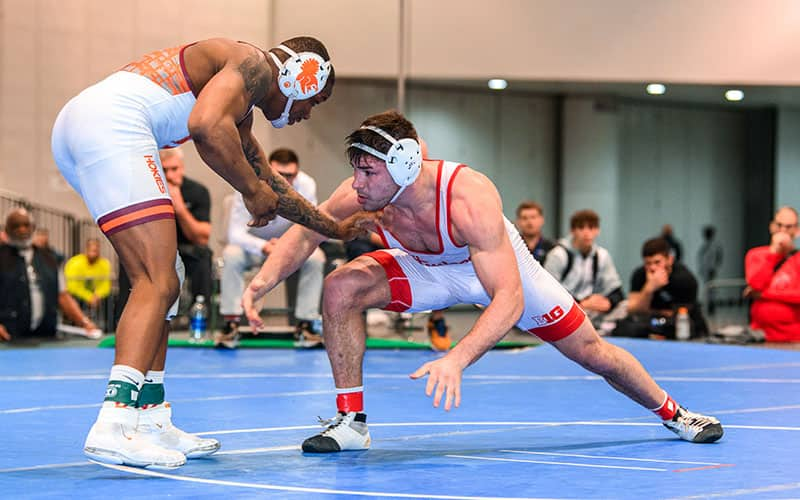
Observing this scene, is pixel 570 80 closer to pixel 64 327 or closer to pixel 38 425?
pixel 64 327

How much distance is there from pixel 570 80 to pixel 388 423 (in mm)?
10895

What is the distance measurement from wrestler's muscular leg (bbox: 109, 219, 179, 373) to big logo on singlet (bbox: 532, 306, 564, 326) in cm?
143

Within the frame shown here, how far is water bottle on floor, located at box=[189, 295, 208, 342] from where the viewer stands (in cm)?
925

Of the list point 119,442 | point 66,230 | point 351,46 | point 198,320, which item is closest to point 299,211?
point 119,442

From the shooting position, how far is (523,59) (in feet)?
50.0

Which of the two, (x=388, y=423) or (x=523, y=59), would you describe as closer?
(x=388, y=423)

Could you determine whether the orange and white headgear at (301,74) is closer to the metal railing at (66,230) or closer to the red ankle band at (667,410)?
the red ankle band at (667,410)

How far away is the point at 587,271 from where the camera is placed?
32.6ft

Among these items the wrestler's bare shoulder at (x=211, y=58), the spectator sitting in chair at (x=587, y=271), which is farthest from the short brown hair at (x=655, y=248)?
the wrestler's bare shoulder at (x=211, y=58)

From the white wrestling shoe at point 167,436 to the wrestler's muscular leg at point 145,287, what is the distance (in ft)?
1.04

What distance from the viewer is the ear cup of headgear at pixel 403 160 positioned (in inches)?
167

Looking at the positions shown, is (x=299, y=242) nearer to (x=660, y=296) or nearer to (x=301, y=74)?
(x=301, y=74)

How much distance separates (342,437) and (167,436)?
653 millimetres

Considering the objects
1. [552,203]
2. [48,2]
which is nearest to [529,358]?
[48,2]
